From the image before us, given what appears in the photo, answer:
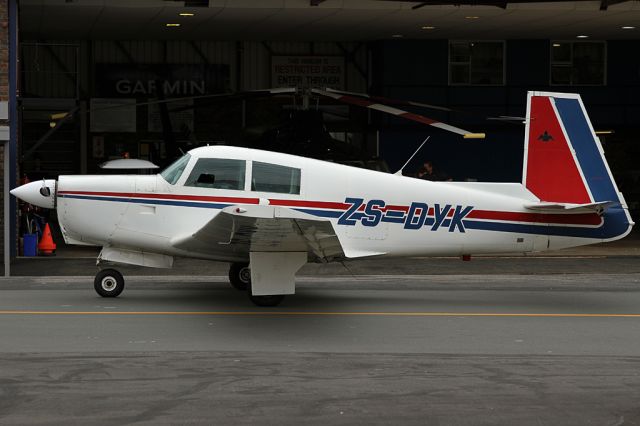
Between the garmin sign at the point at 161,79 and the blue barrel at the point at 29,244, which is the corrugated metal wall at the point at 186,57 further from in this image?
the blue barrel at the point at 29,244

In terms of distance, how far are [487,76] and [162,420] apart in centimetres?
2170

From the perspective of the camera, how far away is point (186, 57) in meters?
29.3

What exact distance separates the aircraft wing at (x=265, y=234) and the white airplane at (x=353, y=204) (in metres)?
0.06

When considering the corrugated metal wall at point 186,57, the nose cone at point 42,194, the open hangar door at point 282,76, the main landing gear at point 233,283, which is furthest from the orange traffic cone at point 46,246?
the corrugated metal wall at point 186,57

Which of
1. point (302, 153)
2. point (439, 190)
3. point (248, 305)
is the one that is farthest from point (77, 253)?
point (439, 190)

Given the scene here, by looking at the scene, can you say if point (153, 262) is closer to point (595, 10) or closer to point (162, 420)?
point (162, 420)

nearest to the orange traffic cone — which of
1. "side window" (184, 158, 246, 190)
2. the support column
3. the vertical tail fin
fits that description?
"side window" (184, 158, 246, 190)

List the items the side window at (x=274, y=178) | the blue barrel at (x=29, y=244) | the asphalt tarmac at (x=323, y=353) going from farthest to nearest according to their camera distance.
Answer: the blue barrel at (x=29, y=244) < the side window at (x=274, y=178) < the asphalt tarmac at (x=323, y=353)

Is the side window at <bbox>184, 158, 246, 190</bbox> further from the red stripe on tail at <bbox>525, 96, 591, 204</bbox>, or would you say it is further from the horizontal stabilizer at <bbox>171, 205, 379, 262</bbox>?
the red stripe on tail at <bbox>525, 96, 591, 204</bbox>

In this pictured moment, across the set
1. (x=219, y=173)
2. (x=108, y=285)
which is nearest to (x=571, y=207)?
(x=219, y=173)

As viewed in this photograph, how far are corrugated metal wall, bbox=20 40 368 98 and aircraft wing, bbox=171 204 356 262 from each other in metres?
16.4

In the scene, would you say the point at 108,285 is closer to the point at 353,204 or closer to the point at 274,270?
the point at 274,270

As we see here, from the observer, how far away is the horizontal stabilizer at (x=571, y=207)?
13148mm

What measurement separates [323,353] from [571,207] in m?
4.50
